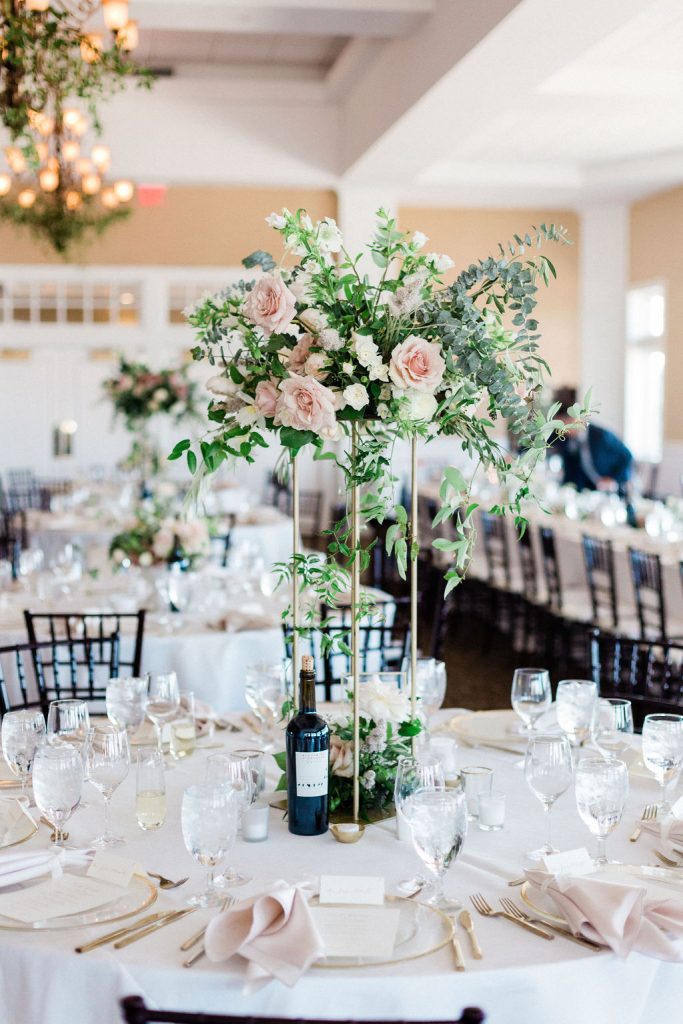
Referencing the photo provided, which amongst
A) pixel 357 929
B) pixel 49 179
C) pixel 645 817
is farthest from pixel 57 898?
pixel 49 179

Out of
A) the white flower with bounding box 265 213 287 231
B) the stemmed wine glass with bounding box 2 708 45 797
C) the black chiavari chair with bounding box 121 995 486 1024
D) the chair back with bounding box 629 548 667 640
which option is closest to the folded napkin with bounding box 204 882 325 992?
the black chiavari chair with bounding box 121 995 486 1024

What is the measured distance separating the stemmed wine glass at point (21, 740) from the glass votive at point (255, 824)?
476 millimetres

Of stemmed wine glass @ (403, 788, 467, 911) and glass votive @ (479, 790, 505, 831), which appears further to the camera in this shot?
glass votive @ (479, 790, 505, 831)

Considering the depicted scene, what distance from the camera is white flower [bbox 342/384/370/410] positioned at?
2113 mm

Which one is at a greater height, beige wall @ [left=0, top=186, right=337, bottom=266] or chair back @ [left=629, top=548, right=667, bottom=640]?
beige wall @ [left=0, top=186, right=337, bottom=266]

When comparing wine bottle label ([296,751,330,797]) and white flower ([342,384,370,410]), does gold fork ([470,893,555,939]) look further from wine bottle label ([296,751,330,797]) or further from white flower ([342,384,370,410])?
white flower ([342,384,370,410])

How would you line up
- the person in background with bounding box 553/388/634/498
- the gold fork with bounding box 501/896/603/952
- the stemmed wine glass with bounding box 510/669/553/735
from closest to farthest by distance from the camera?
1. the gold fork with bounding box 501/896/603/952
2. the stemmed wine glass with bounding box 510/669/553/735
3. the person in background with bounding box 553/388/634/498

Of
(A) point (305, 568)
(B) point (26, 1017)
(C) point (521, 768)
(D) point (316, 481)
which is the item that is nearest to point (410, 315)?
(A) point (305, 568)

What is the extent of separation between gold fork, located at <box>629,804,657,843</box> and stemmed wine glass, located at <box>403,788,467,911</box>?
55 cm

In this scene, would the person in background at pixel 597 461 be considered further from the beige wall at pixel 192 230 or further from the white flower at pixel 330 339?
the white flower at pixel 330 339

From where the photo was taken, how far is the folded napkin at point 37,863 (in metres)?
2.02

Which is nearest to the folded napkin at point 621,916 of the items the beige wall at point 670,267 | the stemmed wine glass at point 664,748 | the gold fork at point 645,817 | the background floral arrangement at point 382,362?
the gold fork at point 645,817

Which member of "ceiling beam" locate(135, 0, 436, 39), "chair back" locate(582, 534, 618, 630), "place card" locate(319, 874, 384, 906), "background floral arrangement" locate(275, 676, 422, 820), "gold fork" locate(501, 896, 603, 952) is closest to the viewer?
"gold fork" locate(501, 896, 603, 952)

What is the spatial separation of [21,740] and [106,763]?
10.5 inches
